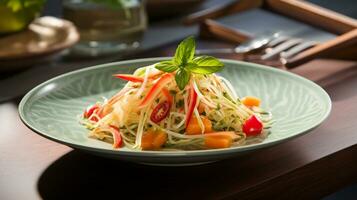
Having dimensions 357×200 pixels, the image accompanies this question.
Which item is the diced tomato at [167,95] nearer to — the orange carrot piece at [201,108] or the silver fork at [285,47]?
the orange carrot piece at [201,108]

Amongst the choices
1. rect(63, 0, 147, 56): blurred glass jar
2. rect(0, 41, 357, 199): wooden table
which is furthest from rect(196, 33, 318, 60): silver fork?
rect(0, 41, 357, 199): wooden table

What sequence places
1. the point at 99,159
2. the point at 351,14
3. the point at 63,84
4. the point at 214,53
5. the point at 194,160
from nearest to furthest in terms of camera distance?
Answer: 1. the point at 194,160
2. the point at 99,159
3. the point at 63,84
4. the point at 214,53
5. the point at 351,14

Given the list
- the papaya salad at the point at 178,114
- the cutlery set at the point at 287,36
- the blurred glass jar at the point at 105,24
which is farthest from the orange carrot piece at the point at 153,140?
the blurred glass jar at the point at 105,24

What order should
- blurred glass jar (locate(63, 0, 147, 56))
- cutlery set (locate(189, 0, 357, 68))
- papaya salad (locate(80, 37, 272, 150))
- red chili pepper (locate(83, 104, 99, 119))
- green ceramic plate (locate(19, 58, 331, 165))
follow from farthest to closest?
blurred glass jar (locate(63, 0, 147, 56)) → cutlery set (locate(189, 0, 357, 68)) → red chili pepper (locate(83, 104, 99, 119)) → papaya salad (locate(80, 37, 272, 150)) → green ceramic plate (locate(19, 58, 331, 165))

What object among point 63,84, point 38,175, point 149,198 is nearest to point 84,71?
point 63,84

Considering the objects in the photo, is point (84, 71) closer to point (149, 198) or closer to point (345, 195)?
point (149, 198)

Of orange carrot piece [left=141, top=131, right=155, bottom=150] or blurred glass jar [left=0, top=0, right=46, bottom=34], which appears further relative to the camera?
blurred glass jar [left=0, top=0, right=46, bottom=34]

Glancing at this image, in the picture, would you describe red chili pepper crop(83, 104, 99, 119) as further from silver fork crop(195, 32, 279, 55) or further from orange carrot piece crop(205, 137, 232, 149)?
silver fork crop(195, 32, 279, 55)
